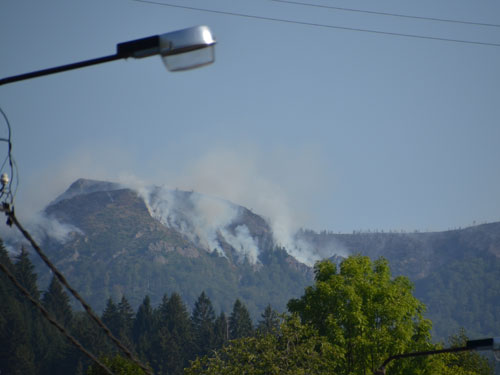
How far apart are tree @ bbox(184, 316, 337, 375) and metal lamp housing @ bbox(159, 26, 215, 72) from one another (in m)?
28.3

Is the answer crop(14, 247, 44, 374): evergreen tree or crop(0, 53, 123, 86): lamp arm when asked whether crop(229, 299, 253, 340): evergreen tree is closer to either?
crop(14, 247, 44, 374): evergreen tree

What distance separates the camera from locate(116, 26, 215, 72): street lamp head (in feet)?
20.0

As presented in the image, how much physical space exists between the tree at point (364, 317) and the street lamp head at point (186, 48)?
33.3 meters

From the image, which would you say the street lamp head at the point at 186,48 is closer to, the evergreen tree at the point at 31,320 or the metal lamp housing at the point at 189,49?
the metal lamp housing at the point at 189,49

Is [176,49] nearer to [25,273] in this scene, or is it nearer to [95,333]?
[95,333]

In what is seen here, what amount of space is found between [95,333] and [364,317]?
312ft

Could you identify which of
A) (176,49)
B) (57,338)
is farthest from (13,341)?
(176,49)

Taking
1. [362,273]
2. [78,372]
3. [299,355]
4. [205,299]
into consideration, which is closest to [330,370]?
[299,355]

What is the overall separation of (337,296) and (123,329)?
106240mm

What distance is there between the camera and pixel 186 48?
611 centimetres

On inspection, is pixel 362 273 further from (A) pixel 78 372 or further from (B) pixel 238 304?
(B) pixel 238 304

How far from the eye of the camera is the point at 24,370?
11944cm

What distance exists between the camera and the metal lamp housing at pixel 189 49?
20.0 feet

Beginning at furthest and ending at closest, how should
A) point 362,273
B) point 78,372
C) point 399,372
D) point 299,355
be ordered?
point 78,372, point 362,273, point 399,372, point 299,355
